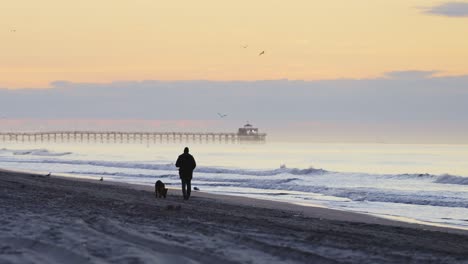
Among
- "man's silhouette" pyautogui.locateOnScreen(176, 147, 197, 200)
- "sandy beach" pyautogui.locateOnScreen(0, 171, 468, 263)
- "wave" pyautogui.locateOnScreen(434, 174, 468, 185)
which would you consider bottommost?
"sandy beach" pyautogui.locateOnScreen(0, 171, 468, 263)

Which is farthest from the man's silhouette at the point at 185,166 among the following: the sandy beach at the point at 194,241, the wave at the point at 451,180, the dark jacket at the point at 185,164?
the wave at the point at 451,180

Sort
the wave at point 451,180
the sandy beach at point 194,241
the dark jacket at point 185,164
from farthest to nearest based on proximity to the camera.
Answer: the wave at point 451,180, the dark jacket at point 185,164, the sandy beach at point 194,241

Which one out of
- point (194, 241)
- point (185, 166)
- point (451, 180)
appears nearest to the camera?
point (194, 241)

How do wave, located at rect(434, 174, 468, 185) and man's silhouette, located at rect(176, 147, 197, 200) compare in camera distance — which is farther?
wave, located at rect(434, 174, 468, 185)

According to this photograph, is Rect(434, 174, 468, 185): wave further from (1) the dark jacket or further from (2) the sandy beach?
(2) the sandy beach

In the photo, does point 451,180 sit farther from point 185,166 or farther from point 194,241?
point 194,241

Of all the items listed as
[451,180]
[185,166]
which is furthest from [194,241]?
[451,180]

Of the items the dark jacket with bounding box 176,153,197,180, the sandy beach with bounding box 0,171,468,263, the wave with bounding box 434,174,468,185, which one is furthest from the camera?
the wave with bounding box 434,174,468,185

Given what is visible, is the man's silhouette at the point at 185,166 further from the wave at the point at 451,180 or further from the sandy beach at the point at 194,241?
the wave at the point at 451,180

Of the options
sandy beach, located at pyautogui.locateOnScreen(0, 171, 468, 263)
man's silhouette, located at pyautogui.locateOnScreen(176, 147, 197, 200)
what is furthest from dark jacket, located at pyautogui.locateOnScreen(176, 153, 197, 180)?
sandy beach, located at pyautogui.locateOnScreen(0, 171, 468, 263)

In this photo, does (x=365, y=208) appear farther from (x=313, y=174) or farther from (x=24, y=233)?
(x=313, y=174)

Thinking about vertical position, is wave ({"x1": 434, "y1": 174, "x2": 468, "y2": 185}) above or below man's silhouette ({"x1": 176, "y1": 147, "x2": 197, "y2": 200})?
below

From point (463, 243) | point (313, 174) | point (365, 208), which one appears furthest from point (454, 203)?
point (313, 174)

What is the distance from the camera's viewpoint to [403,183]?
40000 mm
